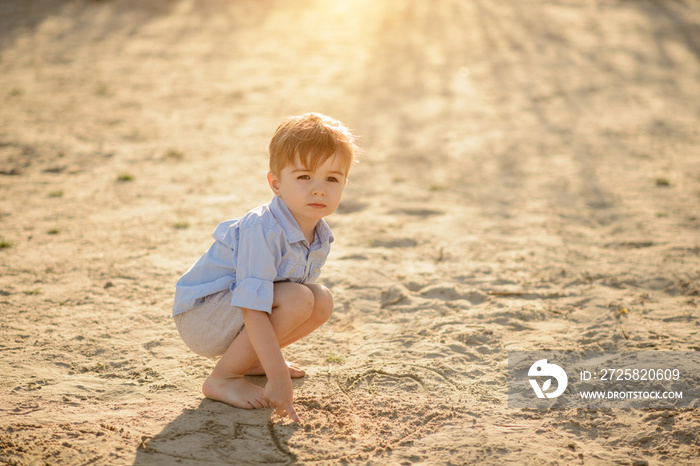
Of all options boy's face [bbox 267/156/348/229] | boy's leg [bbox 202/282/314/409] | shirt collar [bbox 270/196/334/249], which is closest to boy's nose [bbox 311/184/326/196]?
boy's face [bbox 267/156/348/229]

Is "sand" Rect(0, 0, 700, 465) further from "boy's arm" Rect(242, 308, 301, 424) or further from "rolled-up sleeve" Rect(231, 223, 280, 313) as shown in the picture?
"rolled-up sleeve" Rect(231, 223, 280, 313)

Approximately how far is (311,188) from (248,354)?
2.33 feet

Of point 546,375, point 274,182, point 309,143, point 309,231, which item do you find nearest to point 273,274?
point 309,231

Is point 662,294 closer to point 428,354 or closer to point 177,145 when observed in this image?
point 428,354

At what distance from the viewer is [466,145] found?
251 inches

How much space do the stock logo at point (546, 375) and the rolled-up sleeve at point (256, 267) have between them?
1.23 m

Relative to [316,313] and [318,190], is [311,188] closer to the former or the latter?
[318,190]

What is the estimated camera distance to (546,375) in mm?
2979

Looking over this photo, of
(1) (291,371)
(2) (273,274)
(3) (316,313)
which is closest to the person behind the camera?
(2) (273,274)

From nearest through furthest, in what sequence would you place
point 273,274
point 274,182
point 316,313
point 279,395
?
point 279,395 < point 273,274 < point 274,182 < point 316,313

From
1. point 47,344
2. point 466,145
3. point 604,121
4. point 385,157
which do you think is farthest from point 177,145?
point 604,121

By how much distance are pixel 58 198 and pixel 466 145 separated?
3.56 m

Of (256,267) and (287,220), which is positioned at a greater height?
(287,220)

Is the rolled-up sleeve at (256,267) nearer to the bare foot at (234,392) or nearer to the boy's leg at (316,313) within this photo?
the boy's leg at (316,313)
